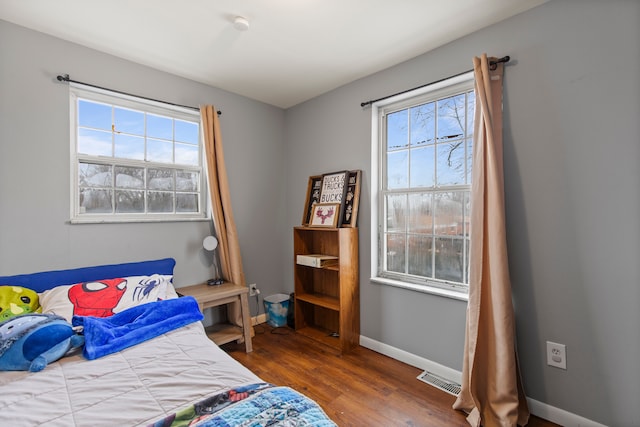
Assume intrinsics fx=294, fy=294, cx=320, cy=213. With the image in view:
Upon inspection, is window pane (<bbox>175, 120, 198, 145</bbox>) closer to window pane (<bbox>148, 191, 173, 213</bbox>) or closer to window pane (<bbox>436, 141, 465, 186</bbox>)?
window pane (<bbox>148, 191, 173, 213</bbox>)

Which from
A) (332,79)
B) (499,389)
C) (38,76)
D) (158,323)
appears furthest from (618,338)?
(38,76)

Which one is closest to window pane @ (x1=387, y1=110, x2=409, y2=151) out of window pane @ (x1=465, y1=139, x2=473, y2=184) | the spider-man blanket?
window pane @ (x1=465, y1=139, x2=473, y2=184)

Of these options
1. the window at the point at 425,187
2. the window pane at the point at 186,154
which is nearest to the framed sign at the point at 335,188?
the window at the point at 425,187

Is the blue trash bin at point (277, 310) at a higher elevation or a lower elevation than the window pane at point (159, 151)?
lower

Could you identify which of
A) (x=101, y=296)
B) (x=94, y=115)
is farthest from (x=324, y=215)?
(x=94, y=115)

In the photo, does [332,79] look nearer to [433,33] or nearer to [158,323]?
[433,33]

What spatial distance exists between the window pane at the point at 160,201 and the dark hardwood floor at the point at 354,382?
1.40m

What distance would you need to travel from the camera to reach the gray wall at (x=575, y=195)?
5.04 ft

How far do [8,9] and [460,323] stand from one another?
3.63 metres

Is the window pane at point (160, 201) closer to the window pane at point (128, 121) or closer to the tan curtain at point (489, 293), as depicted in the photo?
the window pane at point (128, 121)

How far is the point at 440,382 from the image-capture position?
2146 millimetres

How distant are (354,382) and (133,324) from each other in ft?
5.06

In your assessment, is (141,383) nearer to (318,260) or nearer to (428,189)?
(318,260)

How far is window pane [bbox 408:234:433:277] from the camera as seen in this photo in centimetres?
241
